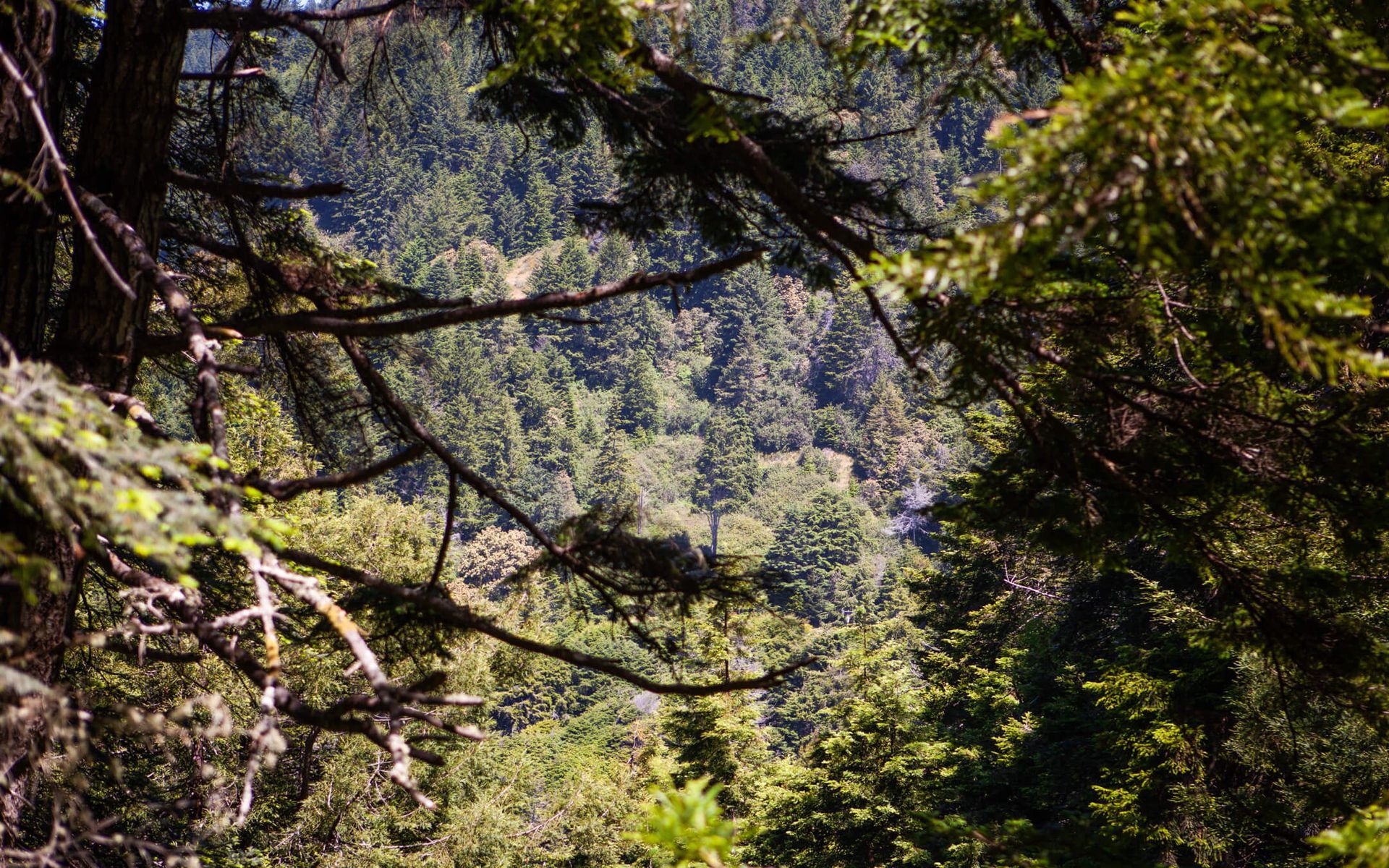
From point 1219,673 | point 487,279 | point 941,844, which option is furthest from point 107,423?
point 487,279

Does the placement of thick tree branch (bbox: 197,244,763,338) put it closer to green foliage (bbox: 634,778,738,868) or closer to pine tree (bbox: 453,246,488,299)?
green foliage (bbox: 634,778,738,868)

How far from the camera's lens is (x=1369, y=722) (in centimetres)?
331

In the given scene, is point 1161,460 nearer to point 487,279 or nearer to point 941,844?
point 941,844

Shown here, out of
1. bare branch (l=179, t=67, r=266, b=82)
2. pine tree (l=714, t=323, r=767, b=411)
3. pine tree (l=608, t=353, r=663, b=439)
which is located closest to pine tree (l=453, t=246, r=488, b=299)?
pine tree (l=608, t=353, r=663, b=439)

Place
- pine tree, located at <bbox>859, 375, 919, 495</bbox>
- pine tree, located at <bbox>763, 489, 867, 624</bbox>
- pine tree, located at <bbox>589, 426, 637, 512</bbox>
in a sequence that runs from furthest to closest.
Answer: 1. pine tree, located at <bbox>859, 375, 919, 495</bbox>
2. pine tree, located at <bbox>589, 426, 637, 512</bbox>
3. pine tree, located at <bbox>763, 489, 867, 624</bbox>

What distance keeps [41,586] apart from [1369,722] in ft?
15.4

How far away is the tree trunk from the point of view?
300cm

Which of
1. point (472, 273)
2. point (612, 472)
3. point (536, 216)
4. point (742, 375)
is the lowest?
point (612, 472)

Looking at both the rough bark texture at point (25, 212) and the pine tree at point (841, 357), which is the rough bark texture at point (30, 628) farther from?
the pine tree at point (841, 357)

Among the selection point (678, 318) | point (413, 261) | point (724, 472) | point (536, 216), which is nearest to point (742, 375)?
point (724, 472)

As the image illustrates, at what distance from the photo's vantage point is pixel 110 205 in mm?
3170

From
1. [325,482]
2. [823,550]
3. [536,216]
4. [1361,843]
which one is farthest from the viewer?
[536,216]

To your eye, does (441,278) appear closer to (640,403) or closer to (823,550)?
(640,403)

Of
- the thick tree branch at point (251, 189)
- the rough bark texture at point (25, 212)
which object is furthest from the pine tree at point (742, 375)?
the rough bark texture at point (25, 212)
